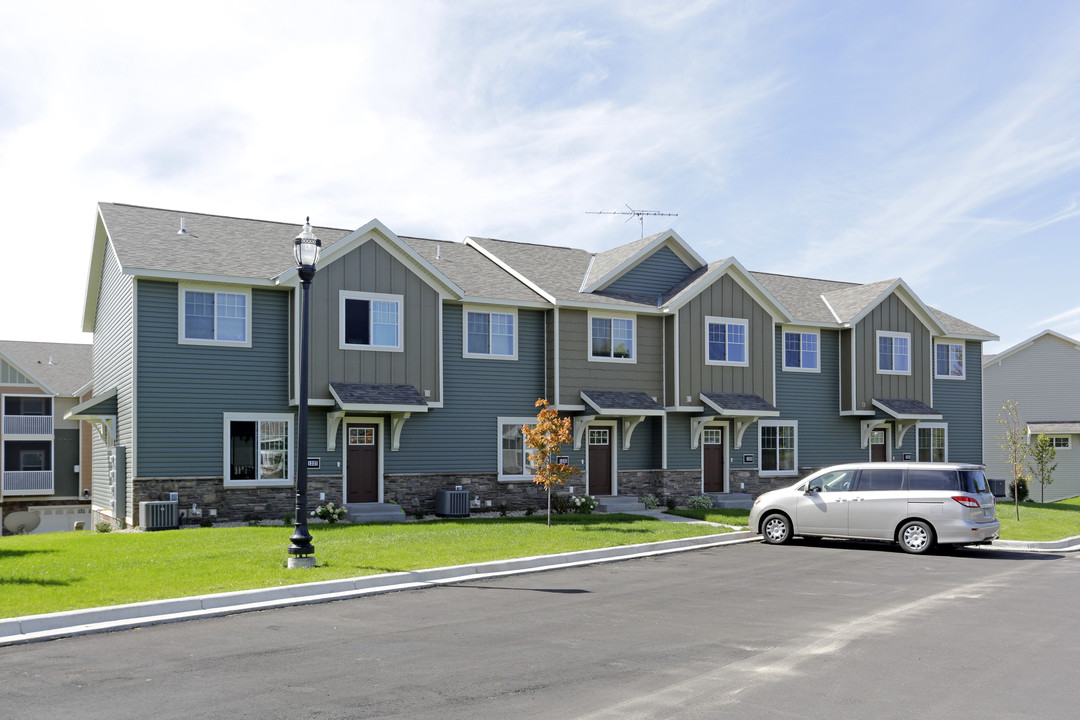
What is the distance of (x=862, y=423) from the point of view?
32.7 metres

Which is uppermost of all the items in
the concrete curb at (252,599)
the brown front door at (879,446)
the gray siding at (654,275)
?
the gray siding at (654,275)

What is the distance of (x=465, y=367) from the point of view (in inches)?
1011

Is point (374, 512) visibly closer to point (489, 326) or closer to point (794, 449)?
point (489, 326)

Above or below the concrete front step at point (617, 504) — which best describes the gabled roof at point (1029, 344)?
above

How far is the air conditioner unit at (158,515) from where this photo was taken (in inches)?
821

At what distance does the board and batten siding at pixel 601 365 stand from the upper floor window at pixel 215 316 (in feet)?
28.2

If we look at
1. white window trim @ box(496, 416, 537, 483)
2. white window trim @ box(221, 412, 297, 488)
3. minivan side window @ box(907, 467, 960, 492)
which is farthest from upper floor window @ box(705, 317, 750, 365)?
white window trim @ box(221, 412, 297, 488)

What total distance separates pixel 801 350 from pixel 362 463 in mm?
15826

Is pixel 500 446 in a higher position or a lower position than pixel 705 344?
lower

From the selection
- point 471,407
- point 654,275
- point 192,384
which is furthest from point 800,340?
point 192,384

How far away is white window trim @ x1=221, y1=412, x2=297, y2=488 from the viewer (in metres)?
22.2

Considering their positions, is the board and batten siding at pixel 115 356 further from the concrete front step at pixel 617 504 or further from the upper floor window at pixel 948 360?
Answer: the upper floor window at pixel 948 360

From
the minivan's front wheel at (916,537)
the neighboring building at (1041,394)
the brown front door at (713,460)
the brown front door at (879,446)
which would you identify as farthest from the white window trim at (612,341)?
the neighboring building at (1041,394)

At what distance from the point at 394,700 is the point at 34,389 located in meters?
43.6
